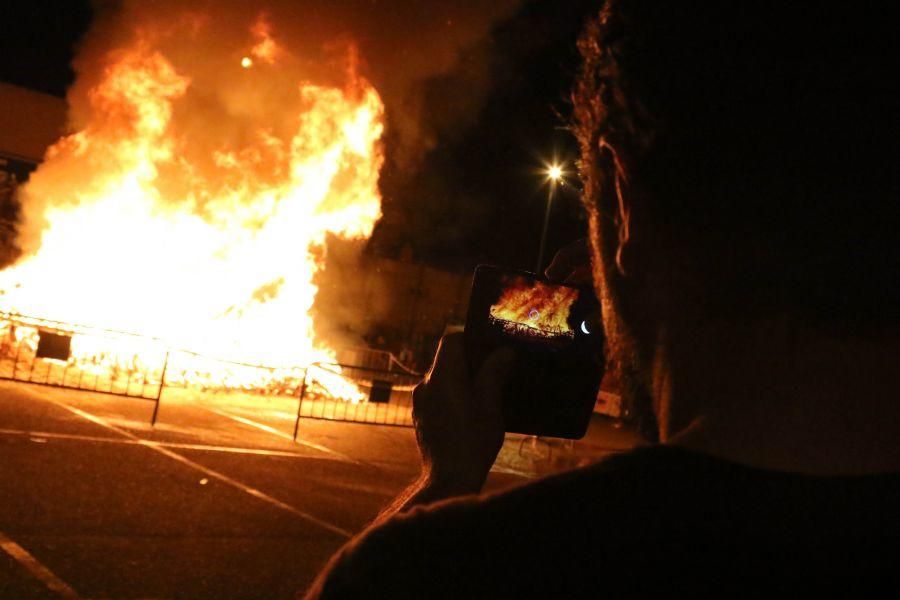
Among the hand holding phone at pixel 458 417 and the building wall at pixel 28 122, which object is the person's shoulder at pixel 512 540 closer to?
the hand holding phone at pixel 458 417

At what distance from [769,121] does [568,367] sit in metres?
0.77

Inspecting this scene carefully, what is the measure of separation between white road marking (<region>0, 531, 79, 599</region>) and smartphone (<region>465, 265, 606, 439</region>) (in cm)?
415

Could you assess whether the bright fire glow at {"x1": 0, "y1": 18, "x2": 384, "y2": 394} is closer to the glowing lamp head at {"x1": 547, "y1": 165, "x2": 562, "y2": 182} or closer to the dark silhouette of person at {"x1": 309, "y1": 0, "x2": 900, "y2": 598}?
the glowing lamp head at {"x1": 547, "y1": 165, "x2": 562, "y2": 182}

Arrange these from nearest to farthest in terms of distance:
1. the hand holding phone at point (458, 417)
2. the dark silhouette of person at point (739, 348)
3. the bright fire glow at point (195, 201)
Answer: the dark silhouette of person at point (739, 348) → the hand holding phone at point (458, 417) → the bright fire glow at point (195, 201)

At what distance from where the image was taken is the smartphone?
172 cm

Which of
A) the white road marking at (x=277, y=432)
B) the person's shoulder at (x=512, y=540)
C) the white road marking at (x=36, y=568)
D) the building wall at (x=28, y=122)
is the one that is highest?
the building wall at (x=28, y=122)

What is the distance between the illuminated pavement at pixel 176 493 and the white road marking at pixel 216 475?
0.03 m

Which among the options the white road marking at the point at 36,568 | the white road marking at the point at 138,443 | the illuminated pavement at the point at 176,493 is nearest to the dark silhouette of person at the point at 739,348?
the illuminated pavement at the point at 176,493

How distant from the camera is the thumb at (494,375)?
5.29 feet

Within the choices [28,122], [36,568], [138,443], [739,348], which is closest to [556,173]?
[138,443]

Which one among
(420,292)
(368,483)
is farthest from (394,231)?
(368,483)

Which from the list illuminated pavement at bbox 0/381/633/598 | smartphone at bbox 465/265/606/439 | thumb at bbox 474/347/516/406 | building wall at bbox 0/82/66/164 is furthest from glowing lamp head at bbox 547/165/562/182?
building wall at bbox 0/82/66/164

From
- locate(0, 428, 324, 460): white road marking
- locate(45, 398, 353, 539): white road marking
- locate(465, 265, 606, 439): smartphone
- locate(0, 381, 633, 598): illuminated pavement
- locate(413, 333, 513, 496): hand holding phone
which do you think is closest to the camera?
locate(413, 333, 513, 496): hand holding phone

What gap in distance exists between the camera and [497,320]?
1789mm
